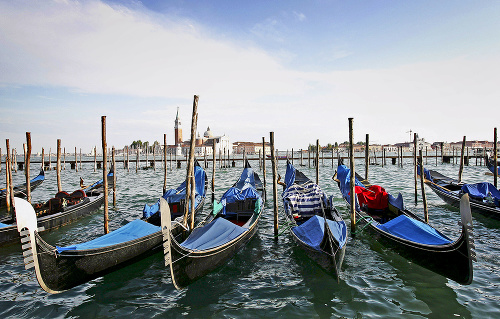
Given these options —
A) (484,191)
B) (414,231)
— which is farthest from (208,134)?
(414,231)

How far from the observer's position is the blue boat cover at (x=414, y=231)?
431 centimetres

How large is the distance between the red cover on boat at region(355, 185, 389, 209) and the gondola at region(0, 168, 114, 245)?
269 inches

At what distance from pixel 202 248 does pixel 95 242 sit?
63.6 inches

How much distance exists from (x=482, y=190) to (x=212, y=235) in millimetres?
7287

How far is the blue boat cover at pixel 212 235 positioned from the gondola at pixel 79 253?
494mm

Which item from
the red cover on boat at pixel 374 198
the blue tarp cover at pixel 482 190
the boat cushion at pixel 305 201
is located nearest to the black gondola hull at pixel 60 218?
the boat cushion at pixel 305 201

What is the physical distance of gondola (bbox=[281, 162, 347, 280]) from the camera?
Result: 3.96 meters

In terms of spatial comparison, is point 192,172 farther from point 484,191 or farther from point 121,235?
point 484,191

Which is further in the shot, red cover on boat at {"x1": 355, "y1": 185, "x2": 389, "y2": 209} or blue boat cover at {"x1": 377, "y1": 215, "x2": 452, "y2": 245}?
red cover on boat at {"x1": 355, "y1": 185, "x2": 389, "y2": 209}

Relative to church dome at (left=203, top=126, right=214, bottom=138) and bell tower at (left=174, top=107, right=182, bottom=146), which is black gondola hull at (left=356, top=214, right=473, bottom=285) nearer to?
bell tower at (left=174, top=107, right=182, bottom=146)

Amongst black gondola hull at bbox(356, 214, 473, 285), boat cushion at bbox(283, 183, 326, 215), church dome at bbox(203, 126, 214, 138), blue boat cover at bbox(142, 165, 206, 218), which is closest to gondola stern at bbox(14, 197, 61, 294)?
blue boat cover at bbox(142, 165, 206, 218)

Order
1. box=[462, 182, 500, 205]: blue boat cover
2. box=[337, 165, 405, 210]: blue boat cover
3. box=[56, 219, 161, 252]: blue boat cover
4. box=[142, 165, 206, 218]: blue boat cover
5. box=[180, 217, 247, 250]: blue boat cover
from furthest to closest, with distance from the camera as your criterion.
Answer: box=[462, 182, 500, 205]: blue boat cover, box=[142, 165, 206, 218]: blue boat cover, box=[337, 165, 405, 210]: blue boat cover, box=[180, 217, 247, 250]: blue boat cover, box=[56, 219, 161, 252]: blue boat cover

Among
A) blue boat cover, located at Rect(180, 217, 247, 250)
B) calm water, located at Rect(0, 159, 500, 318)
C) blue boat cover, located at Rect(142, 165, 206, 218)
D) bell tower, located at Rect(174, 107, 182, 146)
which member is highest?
bell tower, located at Rect(174, 107, 182, 146)

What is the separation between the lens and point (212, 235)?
15.8 feet
